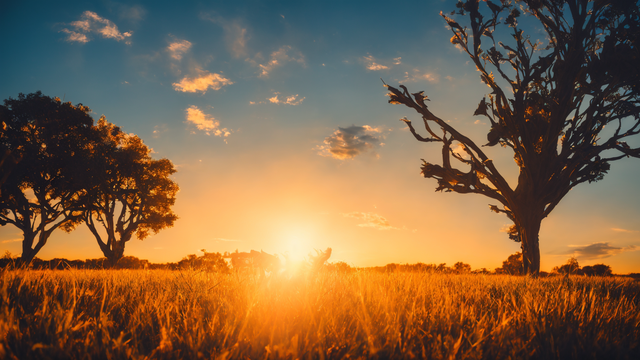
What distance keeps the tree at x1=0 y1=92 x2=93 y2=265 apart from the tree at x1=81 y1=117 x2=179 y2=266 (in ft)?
3.82

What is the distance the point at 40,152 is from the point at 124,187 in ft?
19.2

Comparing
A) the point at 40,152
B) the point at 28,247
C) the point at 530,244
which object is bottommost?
the point at 28,247

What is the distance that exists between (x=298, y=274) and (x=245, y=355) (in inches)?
103

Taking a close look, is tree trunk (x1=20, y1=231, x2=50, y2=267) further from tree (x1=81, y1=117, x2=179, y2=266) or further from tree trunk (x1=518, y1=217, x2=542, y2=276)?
tree trunk (x1=518, y1=217, x2=542, y2=276)

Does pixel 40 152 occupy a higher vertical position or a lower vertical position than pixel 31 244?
higher

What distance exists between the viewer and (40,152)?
17.0 meters

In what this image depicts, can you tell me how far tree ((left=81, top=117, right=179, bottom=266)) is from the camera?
771 inches

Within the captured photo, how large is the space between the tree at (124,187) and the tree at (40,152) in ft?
3.82

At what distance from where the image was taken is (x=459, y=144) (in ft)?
46.3

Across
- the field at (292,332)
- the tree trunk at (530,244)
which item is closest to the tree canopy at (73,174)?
the field at (292,332)

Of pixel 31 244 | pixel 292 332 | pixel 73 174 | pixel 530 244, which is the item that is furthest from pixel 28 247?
pixel 530 244

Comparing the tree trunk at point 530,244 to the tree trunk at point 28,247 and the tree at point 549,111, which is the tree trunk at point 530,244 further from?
the tree trunk at point 28,247

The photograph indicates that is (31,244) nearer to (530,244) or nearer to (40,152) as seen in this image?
(40,152)

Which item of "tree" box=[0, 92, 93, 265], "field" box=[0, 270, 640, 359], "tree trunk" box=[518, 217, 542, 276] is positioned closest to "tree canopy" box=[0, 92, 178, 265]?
"tree" box=[0, 92, 93, 265]
